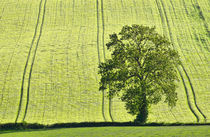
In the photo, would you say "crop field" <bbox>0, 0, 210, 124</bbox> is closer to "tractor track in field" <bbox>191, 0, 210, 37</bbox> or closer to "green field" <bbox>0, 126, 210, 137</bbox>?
"tractor track in field" <bbox>191, 0, 210, 37</bbox>

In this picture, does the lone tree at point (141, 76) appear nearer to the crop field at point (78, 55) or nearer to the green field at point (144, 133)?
the crop field at point (78, 55)

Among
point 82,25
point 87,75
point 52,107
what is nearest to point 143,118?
point 52,107

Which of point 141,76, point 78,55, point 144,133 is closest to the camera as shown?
point 144,133

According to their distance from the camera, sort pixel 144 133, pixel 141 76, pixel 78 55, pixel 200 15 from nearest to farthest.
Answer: pixel 144 133
pixel 141 76
pixel 78 55
pixel 200 15

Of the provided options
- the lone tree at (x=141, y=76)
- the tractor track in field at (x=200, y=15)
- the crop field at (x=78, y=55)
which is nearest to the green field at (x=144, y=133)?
the lone tree at (x=141, y=76)

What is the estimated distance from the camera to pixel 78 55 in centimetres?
5228

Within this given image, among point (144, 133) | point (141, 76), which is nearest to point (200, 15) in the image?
point (141, 76)

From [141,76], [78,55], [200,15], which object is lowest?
[78,55]

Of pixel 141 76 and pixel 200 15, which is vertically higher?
pixel 141 76

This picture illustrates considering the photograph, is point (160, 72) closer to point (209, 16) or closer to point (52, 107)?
point (52, 107)

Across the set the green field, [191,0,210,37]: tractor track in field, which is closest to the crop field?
[191,0,210,37]: tractor track in field

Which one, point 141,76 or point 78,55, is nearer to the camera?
point 141,76

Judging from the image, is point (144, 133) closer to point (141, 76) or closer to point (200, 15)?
Answer: point (141, 76)

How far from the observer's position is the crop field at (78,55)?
39125 mm
